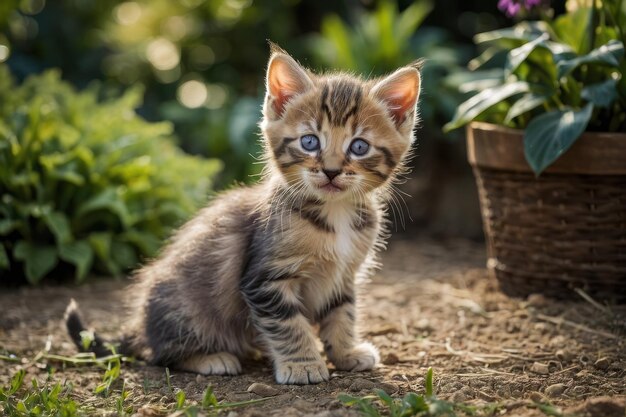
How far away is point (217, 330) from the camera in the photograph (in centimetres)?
333

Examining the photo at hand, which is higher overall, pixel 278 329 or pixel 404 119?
pixel 404 119

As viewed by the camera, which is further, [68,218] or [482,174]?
[68,218]

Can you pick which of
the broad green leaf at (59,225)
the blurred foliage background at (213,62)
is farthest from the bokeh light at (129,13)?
the broad green leaf at (59,225)

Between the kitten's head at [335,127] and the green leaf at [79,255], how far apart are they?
6.26 feet

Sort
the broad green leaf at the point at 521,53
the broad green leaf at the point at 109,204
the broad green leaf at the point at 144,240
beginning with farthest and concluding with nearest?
the broad green leaf at the point at 144,240, the broad green leaf at the point at 109,204, the broad green leaf at the point at 521,53

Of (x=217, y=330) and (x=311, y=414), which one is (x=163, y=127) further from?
(x=311, y=414)

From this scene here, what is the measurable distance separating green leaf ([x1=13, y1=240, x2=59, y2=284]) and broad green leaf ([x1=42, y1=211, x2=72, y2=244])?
0.33ft

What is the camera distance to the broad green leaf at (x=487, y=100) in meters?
3.80

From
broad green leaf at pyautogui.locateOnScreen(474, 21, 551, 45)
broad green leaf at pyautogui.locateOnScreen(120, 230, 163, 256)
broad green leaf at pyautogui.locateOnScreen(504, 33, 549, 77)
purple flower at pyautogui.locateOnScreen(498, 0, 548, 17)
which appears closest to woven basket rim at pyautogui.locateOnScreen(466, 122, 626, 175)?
broad green leaf at pyautogui.locateOnScreen(504, 33, 549, 77)

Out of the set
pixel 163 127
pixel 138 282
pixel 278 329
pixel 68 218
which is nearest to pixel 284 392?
pixel 278 329

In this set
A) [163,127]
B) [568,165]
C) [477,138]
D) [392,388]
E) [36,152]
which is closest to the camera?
[392,388]

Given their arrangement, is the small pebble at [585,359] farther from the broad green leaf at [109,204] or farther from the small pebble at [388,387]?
the broad green leaf at [109,204]

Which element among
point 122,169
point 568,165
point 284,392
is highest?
point 568,165

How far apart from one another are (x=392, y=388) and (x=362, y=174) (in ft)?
2.65
